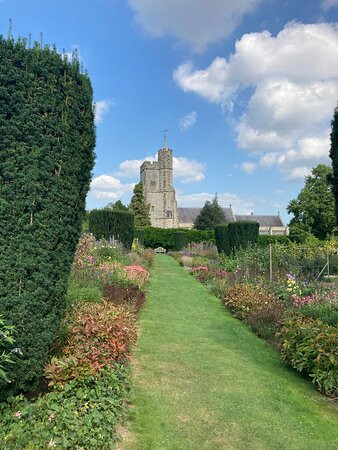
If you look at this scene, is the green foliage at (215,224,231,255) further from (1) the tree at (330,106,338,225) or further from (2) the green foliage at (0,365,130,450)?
(2) the green foliage at (0,365,130,450)

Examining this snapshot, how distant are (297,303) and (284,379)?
2.82 metres

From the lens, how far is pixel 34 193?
3166mm

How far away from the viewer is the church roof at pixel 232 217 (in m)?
64.4

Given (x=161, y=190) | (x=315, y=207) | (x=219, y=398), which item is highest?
(x=161, y=190)

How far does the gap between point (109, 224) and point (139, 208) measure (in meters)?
35.8

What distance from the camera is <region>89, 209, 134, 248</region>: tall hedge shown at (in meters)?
16.2

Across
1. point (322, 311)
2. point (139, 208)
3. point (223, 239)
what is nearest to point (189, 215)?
point (139, 208)

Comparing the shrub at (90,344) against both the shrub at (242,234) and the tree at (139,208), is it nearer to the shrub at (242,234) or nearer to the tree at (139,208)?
the shrub at (242,234)

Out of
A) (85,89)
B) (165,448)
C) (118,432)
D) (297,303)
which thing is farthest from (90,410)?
(297,303)

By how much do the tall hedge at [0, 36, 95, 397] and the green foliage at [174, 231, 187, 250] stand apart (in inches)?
1141

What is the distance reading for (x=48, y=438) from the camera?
2541 millimetres

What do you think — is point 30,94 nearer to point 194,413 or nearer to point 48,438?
point 48,438

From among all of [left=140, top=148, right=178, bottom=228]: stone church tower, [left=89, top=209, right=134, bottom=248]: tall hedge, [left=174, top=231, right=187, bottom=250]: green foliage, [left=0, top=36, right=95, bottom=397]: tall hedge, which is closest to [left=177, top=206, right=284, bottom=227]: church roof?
[left=140, top=148, right=178, bottom=228]: stone church tower

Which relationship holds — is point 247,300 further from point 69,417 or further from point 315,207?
point 315,207
